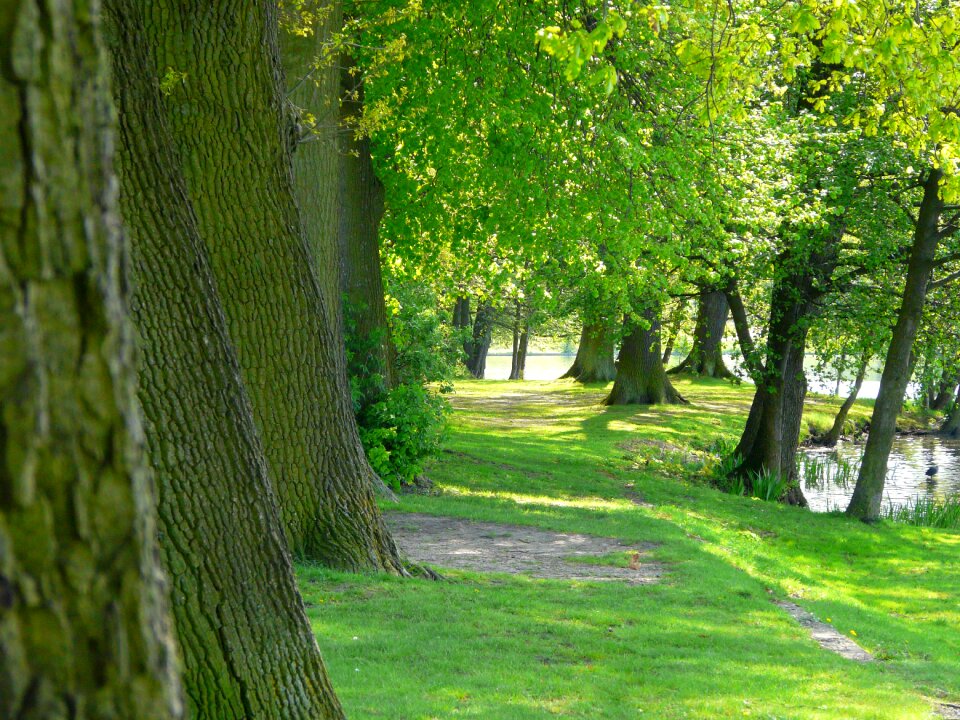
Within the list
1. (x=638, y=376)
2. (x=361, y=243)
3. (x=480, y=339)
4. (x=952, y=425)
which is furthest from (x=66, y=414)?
(x=480, y=339)

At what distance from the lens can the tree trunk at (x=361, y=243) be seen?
1572 cm

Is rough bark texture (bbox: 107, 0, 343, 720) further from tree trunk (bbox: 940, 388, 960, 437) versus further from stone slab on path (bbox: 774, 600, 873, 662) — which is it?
tree trunk (bbox: 940, 388, 960, 437)

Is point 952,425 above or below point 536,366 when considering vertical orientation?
above

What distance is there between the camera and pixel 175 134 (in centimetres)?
750

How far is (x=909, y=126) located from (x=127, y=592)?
10432mm

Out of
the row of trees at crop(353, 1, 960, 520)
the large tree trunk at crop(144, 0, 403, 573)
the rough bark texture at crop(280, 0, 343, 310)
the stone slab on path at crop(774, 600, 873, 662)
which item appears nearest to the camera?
the large tree trunk at crop(144, 0, 403, 573)

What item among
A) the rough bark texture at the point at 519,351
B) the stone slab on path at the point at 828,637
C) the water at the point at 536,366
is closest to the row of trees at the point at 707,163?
the stone slab on path at the point at 828,637

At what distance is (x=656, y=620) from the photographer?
28.8 ft

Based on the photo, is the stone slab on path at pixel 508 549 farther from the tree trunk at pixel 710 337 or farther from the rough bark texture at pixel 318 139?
the tree trunk at pixel 710 337

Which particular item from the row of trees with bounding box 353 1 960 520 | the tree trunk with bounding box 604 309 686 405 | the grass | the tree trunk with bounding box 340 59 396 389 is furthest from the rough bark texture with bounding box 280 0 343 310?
Answer: the tree trunk with bounding box 604 309 686 405

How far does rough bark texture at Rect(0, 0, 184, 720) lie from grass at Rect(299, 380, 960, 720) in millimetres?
4151

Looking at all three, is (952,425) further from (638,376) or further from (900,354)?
(900,354)

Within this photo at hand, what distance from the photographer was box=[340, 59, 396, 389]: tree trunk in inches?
619

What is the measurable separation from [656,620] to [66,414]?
7765 mm
